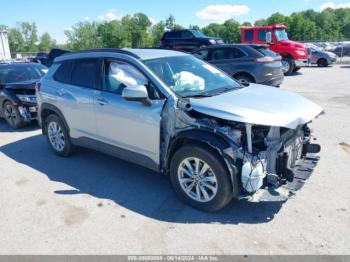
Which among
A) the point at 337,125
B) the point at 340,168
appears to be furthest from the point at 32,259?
the point at 337,125

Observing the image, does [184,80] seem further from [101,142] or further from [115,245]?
[115,245]

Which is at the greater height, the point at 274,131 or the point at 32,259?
the point at 274,131

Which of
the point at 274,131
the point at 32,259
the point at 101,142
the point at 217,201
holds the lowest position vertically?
the point at 32,259

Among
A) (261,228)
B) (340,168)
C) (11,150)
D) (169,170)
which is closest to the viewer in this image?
(261,228)

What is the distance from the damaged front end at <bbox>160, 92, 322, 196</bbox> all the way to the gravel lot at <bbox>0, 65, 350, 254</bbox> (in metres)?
0.44

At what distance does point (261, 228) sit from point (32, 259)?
89.9 inches

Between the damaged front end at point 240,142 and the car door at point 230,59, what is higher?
the car door at point 230,59

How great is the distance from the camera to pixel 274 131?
133 inches

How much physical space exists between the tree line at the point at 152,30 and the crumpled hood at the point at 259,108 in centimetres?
7156

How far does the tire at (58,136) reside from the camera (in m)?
5.30

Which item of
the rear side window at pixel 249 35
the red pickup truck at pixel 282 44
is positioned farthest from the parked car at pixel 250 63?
the rear side window at pixel 249 35

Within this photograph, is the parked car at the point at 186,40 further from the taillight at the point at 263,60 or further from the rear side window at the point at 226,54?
the taillight at the point at 263,60

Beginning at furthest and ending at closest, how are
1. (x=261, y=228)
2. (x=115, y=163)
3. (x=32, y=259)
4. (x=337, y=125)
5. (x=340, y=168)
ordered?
1. (x=337, y=125)
2. (x=115, y=163)
3. (x=340, y=168)
4. (x=261, y=228)
5. (x=32, y=259)

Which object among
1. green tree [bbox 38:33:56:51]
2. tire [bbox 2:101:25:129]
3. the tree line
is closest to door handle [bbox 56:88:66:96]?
tire [bbox 2:101:25:129]
